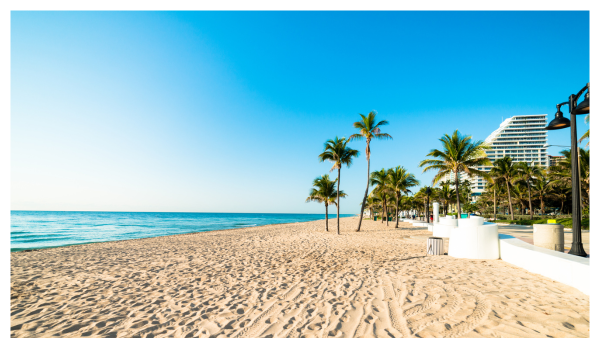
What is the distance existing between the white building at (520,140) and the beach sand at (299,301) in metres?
119

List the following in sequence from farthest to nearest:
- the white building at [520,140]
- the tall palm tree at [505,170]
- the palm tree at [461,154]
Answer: the white building at [520,140]
the tall palm tree at [505,170]
the palm tree at [461,154]

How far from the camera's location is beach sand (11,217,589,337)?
11.1ft

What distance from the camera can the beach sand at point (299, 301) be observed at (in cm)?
A: 339

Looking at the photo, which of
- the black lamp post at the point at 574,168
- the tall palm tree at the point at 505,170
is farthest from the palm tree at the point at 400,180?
the black lamp post at the point at 574,168

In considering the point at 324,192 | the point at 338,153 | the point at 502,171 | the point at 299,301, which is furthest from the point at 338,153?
the point at 502,171

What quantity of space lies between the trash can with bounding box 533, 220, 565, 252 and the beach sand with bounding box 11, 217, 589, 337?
994 millimetres

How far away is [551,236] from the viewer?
20.7 ft

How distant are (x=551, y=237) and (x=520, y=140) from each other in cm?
13093

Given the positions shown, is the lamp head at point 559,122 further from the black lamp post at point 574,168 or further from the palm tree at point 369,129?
the palm tree at point 369,129

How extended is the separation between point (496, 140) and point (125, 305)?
137 metres

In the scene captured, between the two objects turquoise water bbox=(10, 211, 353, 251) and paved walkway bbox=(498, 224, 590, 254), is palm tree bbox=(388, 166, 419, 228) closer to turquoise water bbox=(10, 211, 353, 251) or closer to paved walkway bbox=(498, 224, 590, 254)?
paved walkway bbox=(498, 224, 590, 254)

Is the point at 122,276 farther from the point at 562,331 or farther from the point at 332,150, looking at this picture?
the point at 332,150

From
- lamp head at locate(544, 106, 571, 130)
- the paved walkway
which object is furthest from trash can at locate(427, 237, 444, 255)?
lamp head at locate(544, 106, 571, 130)

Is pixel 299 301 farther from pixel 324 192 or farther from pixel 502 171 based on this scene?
pixel 502 171
